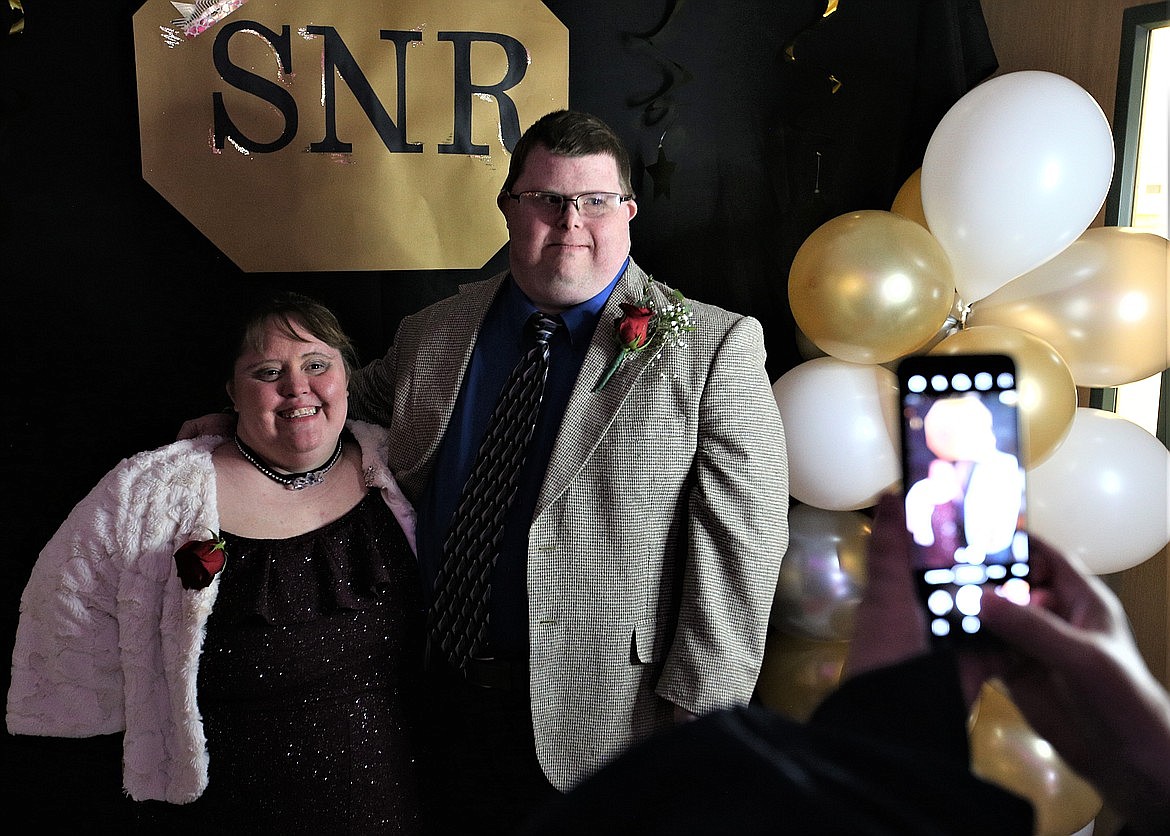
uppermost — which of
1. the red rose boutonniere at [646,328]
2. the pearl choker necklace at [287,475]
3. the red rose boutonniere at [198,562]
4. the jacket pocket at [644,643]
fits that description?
the red rose boutonniere at [646,328]

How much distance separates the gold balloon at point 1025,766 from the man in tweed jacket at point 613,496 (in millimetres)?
580

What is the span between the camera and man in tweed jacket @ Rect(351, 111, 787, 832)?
1.75 m

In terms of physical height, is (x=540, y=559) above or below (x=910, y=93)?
below

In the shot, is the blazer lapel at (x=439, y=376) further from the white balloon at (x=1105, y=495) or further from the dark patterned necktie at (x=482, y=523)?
the white balloon at (x=1105, y=495)

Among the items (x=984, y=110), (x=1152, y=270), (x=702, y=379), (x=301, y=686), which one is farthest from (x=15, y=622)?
(x=1152, y=270)

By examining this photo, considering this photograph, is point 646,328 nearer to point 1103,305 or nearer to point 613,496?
point 613,496

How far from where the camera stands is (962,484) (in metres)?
0.75

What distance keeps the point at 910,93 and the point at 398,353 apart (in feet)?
5.26

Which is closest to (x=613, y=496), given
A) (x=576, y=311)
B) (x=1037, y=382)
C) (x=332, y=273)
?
(x=576, y=311)

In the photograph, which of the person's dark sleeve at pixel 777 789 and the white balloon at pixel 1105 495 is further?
the white balloon at pixel 1105 495

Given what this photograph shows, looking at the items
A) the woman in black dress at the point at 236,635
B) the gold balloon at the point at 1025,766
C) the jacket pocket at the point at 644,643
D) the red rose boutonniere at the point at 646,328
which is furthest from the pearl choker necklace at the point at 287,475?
the gold balloon at the point at 1025,766

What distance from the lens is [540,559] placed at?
1.75 m

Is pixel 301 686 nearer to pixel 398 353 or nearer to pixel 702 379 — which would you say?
pixel 398 353

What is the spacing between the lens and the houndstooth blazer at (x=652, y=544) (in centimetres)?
174
